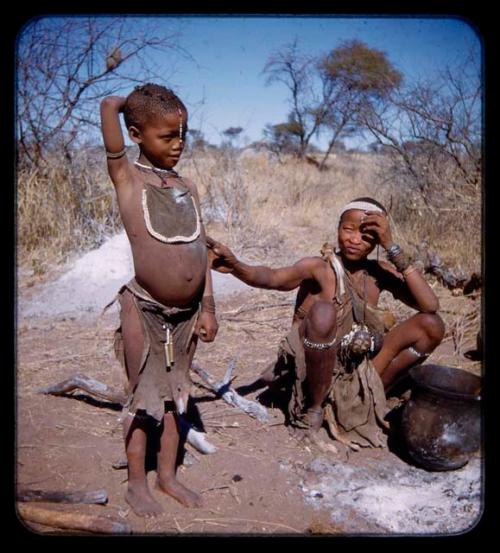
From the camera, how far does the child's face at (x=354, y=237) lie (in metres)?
3.19

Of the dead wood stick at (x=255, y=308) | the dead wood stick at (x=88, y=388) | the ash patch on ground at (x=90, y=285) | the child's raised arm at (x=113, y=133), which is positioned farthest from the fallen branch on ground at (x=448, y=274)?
the child's raised arm at (x=113, y=133)

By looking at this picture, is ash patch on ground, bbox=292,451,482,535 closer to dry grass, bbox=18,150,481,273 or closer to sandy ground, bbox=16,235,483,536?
sandy ground, bbox=16,235,483,536

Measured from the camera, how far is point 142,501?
2.58 meters

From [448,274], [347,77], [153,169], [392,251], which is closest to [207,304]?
[153,169]

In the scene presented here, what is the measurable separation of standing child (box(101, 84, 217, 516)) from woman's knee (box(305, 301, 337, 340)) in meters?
0.69

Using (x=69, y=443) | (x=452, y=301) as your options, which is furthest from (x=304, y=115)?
(x=69, y=443)

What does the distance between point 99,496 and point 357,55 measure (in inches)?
642

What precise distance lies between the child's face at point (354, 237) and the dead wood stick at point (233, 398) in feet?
3.94

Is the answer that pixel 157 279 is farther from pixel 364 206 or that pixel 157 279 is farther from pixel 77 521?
pixel 364 206

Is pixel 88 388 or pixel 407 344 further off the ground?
pixel 407 344

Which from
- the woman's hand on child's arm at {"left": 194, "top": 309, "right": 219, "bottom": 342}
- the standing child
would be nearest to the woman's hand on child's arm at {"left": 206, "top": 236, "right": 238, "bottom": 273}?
the standing child

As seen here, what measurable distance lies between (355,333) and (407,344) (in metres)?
0.35
